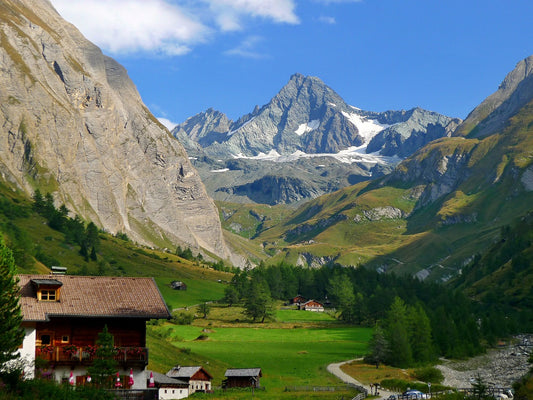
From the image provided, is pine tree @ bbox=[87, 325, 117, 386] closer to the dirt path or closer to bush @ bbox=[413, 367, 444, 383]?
the dirt path

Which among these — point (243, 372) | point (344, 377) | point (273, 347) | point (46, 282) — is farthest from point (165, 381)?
point (273, 347)

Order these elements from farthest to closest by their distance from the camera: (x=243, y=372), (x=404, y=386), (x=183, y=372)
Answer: (x=404, y=386)
(x=243, y=372)
(x=183, y=372)

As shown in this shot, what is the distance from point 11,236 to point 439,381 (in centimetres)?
14399

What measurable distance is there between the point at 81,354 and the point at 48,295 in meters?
5.22

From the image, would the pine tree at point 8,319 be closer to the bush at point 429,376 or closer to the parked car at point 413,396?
the parked car at point 413,396

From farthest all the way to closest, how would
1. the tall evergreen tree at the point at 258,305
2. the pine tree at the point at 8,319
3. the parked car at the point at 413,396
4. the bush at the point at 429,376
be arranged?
the tall evergreen tree at the point at 258,305
the bush at the point at 429,376
the parked car at the point at 413,396
the pine tree at the point at 8,319

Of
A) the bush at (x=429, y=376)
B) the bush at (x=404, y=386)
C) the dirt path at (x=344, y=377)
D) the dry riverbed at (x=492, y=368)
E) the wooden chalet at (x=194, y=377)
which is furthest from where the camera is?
the dry riverbed at (x=492, y=368)

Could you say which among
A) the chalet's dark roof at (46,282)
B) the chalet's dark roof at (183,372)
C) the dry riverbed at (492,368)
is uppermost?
the chalet's dark roof at (46,282)

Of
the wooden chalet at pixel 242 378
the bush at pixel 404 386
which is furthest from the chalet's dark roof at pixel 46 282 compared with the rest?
the bush at pixel 404 386

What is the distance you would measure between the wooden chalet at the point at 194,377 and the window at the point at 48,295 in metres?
29.1

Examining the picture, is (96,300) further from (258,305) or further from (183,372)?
(258,305)

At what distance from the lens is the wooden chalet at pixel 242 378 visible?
80.2m

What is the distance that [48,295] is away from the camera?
49125 mm

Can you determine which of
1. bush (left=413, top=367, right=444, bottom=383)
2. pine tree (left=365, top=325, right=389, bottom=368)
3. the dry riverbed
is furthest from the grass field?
the dry riverbed
